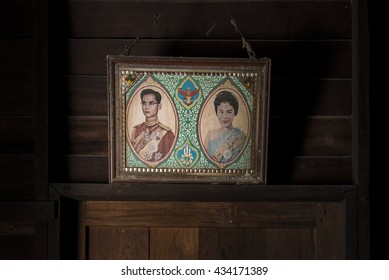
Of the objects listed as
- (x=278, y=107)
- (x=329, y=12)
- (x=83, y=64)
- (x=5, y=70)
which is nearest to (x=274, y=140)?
(x=278, y=107)

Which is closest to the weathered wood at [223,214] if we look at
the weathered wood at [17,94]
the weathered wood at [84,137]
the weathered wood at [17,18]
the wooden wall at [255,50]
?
the wooden wall at [255,50]

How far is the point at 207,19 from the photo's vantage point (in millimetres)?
1399

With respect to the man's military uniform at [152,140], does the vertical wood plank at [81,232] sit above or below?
below

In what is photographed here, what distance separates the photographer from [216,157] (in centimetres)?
133

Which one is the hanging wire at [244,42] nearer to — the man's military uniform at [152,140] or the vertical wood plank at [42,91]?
the man's military uniform at [152,140]

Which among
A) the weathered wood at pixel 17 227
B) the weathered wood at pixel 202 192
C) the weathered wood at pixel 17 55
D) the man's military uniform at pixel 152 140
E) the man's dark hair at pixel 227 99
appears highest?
the weathered wood at pixel 17 55

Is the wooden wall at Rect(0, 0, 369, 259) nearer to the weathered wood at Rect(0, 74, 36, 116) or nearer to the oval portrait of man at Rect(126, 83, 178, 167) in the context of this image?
the weathered wood at Rect(0, 74, 36, 116)

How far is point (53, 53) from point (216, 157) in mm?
606

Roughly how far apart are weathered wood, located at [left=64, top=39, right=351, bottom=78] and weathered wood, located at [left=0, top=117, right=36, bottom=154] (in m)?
0.22

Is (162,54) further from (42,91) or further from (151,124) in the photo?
(42,91)

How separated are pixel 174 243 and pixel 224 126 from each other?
42 cm

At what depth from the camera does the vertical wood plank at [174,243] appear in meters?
1.43

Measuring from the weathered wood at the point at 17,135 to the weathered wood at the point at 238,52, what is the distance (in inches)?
8.6
